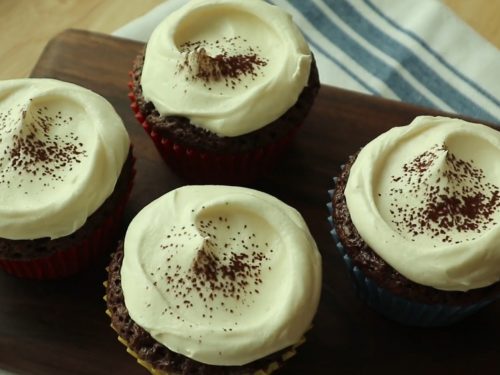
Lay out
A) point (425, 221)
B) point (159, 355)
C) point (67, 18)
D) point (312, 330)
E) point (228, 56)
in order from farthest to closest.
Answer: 1. point (67, 18)
2. point (228, 56)
3. point (312, 330)
4. point (425, 221)
5. point (159, 355)

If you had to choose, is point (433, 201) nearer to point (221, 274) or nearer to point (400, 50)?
point (221, 274)

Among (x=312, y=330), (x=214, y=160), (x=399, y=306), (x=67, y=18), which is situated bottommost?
(x=67, y=18)

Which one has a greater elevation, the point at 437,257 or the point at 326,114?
the point at 437,257

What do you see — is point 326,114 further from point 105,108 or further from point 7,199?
point 7,199

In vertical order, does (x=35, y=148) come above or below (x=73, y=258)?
above

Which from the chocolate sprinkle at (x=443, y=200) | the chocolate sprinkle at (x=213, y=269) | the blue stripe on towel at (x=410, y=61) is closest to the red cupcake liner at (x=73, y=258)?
the chocolate sprinkle at (x=213, y=269)

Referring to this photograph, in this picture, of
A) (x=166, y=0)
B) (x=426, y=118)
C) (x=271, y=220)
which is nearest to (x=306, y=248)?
(x=271, y=220)

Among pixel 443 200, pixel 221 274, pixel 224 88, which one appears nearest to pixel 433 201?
pixel 443 200
